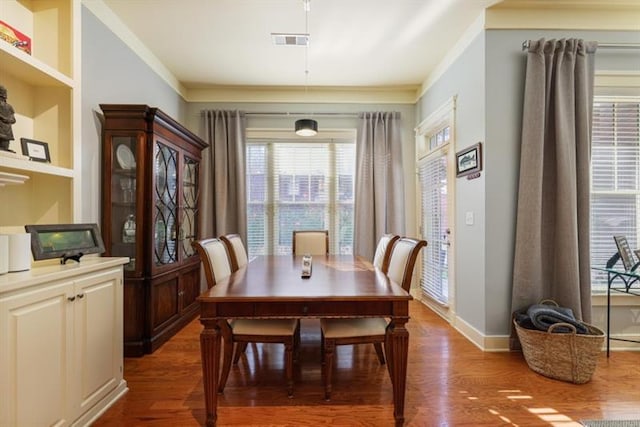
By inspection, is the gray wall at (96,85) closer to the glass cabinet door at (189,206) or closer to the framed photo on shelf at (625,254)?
the glass cabinet door at (189,206)

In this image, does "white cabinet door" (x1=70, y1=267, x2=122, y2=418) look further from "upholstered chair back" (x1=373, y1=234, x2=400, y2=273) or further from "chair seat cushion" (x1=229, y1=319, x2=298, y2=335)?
"upholstered chair back" (x1=373, y1=234, x2=400, y2=273)

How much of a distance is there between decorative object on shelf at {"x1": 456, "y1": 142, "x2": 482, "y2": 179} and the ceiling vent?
1.88 m

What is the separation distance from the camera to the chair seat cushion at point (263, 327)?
6.56 ft

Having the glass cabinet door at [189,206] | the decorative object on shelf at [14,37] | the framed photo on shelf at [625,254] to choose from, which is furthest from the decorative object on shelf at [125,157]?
the framed photo on shelf at [625,254]

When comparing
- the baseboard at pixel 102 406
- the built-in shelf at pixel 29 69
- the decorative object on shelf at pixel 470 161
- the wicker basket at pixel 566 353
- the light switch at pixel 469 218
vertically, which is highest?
the built-in shelf at pixel 29 69

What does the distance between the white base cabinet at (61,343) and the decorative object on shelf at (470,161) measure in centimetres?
288

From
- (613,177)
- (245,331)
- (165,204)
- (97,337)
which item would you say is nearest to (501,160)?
(613,177)

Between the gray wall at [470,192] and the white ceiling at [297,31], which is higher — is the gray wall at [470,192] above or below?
below

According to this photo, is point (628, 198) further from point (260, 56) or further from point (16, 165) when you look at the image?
point (16, 165)

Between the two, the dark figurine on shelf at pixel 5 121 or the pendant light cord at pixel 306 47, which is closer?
the dark figurine on shelf at pixel 5 121

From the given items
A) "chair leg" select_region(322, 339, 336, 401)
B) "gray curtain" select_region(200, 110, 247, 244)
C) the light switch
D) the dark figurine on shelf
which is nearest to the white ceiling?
"gray curtain" select_region(200, 110, 247, 244)

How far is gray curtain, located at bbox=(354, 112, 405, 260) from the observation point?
4.26 m

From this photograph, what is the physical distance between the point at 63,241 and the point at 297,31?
8.44 feet

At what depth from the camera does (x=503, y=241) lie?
2688mm
